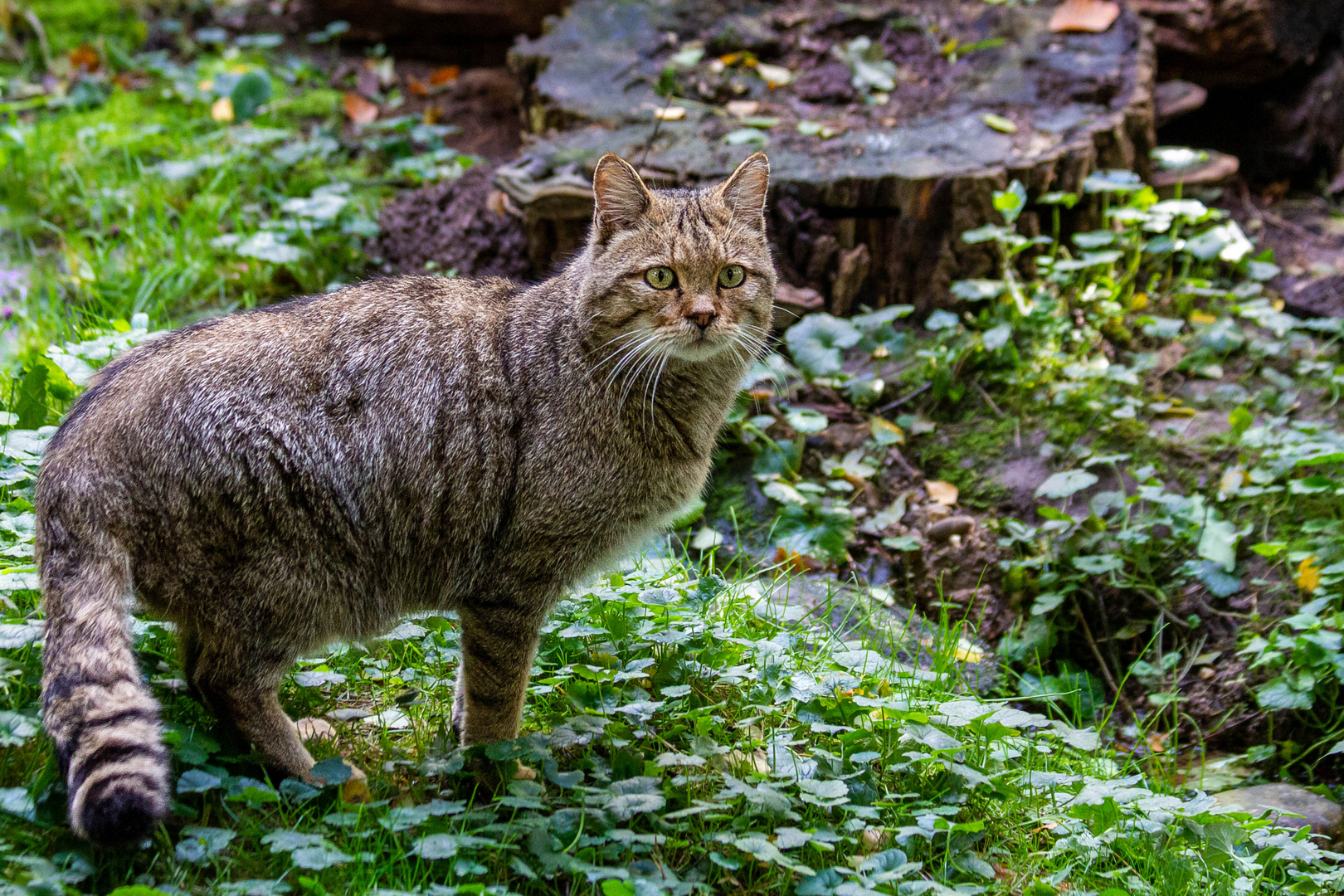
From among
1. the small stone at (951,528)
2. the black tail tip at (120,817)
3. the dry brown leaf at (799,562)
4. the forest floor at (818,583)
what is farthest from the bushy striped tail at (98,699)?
the small stone at (951,528)

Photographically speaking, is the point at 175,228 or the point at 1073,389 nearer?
the point at 1073,389

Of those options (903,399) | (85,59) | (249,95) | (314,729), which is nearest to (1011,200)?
(903,399)

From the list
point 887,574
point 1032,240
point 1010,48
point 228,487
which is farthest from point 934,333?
point 228,487

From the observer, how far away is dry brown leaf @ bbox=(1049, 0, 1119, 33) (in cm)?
664

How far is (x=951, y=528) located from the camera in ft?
16.6

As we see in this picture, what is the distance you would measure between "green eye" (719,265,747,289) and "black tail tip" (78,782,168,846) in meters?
2.31

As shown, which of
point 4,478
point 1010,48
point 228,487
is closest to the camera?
point 228,487

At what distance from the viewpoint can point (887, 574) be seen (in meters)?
5.02

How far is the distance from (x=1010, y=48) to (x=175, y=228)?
5.02m

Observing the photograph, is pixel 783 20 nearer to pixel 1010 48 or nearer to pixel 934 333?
pixel 1010 48

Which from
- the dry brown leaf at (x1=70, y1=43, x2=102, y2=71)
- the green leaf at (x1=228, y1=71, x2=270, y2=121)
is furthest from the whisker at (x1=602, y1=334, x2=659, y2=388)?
the dry brown leaf at (x1=70, y1=43, x2=102, y2=71)

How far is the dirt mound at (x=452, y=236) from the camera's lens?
237 inches

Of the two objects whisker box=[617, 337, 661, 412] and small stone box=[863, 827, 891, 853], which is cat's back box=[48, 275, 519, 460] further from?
small stone box=[863, 827, 891, 853]

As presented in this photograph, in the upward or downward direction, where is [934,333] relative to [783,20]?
downward
